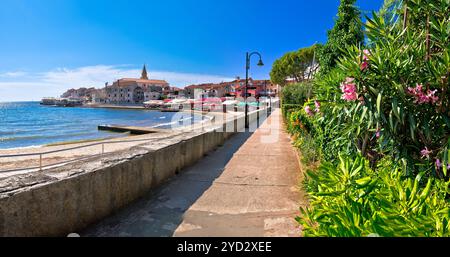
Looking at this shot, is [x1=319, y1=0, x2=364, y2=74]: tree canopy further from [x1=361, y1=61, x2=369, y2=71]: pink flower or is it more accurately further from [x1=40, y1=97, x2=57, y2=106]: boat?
[x1=40, y1=97, x2=57, y2=106]: boat

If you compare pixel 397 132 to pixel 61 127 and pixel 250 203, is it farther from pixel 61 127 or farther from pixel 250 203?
pixel 61 127

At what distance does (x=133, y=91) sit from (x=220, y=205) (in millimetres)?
130201

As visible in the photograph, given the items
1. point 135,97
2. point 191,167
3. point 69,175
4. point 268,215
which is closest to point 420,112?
point 268,215

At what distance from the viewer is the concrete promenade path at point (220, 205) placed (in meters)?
3.42

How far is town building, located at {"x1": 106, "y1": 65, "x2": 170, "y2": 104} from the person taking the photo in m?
124

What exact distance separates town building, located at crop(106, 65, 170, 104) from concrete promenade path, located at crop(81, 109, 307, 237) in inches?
4714

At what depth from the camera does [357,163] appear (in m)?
2.19

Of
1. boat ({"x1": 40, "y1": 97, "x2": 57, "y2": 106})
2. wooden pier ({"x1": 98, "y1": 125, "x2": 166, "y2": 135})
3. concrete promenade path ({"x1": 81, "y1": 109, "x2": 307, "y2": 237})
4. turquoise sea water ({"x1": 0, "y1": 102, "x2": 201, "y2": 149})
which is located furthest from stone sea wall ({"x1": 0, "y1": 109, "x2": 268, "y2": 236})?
boat ({"x1": 40, "y1": 97, "x2": 57, "y2": 106})

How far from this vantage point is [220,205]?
429 centimetres

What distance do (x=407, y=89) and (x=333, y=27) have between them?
6044 millimetres

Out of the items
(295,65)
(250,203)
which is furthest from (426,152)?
(295,65)

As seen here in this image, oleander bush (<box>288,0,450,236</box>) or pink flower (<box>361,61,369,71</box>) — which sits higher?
pink flower (<box>361,61,369,71</box>)

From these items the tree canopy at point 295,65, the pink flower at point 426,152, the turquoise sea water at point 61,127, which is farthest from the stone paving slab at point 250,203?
the tree canopy at point 295,65

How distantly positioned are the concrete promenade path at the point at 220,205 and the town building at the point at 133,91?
393 feet
